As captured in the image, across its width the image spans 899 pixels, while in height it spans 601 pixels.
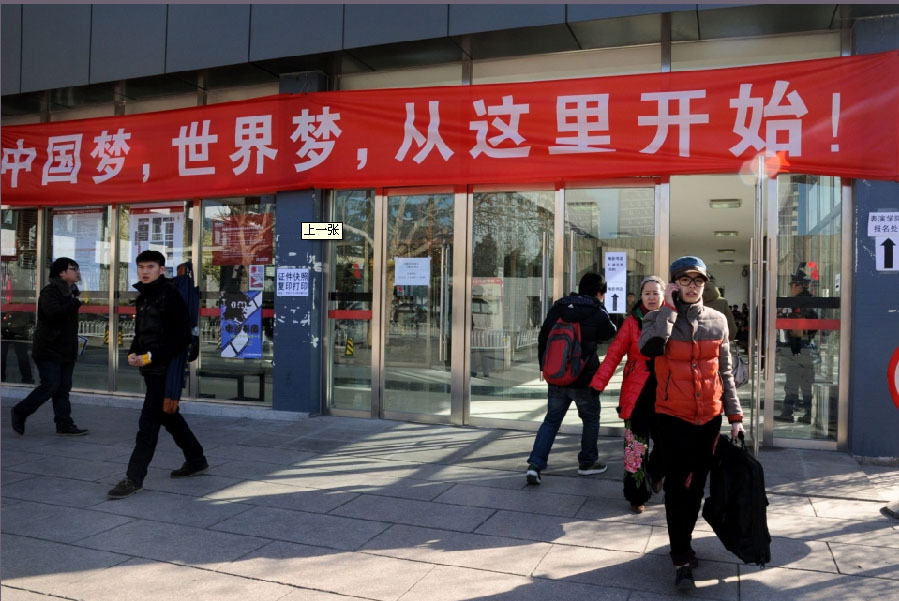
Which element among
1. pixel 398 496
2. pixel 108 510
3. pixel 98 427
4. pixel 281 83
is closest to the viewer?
pixel 108 510

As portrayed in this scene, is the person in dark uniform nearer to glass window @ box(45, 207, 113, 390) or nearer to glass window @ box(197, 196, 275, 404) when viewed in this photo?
glass window @ box(197, 196, 275, 404)

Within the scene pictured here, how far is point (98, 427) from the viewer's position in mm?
7832

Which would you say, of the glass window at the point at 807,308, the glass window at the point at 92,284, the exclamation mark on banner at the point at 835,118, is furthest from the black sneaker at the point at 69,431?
the exclamation mark on banner at the point at 835,118

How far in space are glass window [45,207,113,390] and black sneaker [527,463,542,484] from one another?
671 cm

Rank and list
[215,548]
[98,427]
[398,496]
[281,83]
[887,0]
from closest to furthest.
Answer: [215,548], [398,496], [887,0], [98,427], [281,83]

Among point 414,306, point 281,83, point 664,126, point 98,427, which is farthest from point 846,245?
point 98,427

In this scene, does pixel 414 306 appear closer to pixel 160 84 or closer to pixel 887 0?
pixel 160 84

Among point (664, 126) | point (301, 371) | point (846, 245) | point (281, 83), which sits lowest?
point (301, 371)

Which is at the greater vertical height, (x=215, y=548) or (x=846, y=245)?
(x=846, y=245)

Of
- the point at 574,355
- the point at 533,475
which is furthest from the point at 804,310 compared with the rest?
the point at 533,475

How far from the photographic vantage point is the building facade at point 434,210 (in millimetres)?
6738

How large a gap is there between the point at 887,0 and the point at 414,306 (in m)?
5.38

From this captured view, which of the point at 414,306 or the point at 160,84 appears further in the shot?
the point at 160,84

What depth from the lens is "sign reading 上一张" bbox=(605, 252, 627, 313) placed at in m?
7.41
